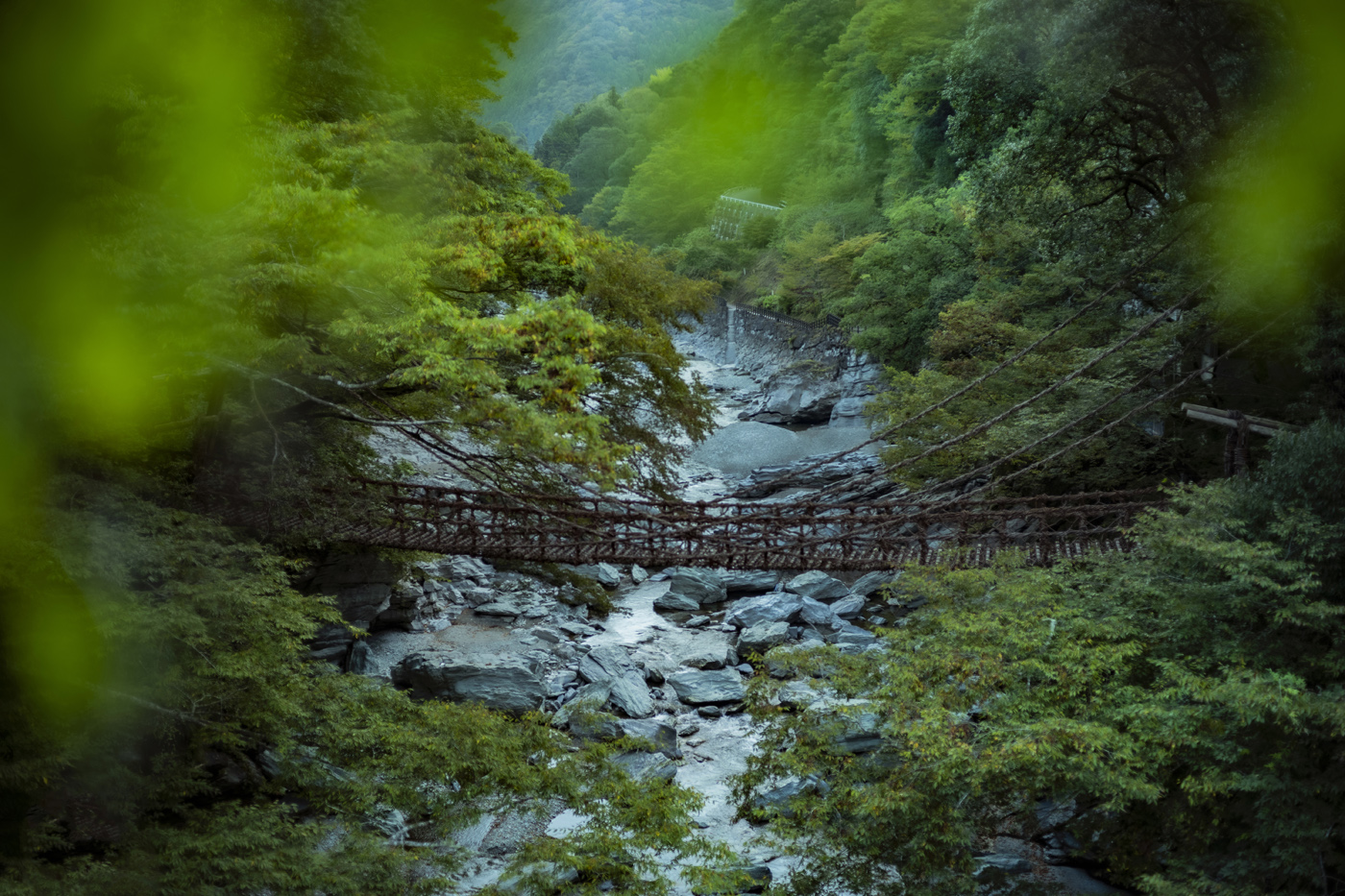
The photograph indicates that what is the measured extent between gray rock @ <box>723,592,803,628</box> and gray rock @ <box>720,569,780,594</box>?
0.57 meters

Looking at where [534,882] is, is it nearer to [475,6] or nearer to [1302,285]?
[1302,285]

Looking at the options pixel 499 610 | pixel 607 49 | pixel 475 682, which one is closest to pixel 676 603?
pixel 499 610

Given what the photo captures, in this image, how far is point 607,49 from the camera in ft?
132

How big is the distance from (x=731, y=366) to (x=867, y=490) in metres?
9.57

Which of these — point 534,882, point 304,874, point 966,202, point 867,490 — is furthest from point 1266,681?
point 966,202

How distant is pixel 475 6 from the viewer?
7582 mm

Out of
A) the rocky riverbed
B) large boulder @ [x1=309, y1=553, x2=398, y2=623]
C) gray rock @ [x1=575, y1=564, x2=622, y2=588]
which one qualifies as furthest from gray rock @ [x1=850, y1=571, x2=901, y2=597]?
large boulder @ [x1=309, y1=553, x2=398, y2=623]

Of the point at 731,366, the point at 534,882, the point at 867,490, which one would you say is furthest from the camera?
the point at 731,366

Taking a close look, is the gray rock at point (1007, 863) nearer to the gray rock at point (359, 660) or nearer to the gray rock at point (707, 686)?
the gray rock at point (707, 686)

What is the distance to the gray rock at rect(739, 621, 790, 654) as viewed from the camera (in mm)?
7320

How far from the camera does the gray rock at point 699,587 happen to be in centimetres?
873

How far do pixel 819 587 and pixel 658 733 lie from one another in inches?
130

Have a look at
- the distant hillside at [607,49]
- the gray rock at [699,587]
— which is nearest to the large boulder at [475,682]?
the gray rock at [699,587]

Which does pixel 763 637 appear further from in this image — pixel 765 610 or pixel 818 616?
pixel 818 616
